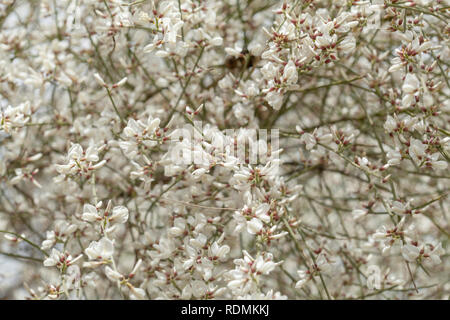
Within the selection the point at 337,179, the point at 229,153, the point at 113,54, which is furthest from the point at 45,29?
the point at 337,179

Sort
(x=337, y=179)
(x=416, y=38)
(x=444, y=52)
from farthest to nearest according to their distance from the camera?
(x=337, y=179) → (x=444, y=52) → (x=416, y=38)

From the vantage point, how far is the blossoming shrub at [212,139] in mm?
1145

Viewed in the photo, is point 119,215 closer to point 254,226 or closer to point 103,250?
point 103,250

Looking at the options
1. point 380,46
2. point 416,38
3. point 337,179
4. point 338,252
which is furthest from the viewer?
point 337,179

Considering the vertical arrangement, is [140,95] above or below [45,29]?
below

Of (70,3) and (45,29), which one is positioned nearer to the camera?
(70,3)

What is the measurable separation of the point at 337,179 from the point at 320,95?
56 cm

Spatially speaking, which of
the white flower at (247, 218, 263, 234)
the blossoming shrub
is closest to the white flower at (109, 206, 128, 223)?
the blossoming shrub

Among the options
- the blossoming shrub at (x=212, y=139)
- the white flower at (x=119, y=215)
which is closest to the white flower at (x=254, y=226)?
the blossoming shrub at (x=212, y=139)

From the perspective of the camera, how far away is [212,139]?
1.17 m

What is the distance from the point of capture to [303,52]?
1.16 metres

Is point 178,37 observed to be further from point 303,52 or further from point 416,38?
point 416,38

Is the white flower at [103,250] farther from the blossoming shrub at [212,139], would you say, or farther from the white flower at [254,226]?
the white flower at [254,226]
